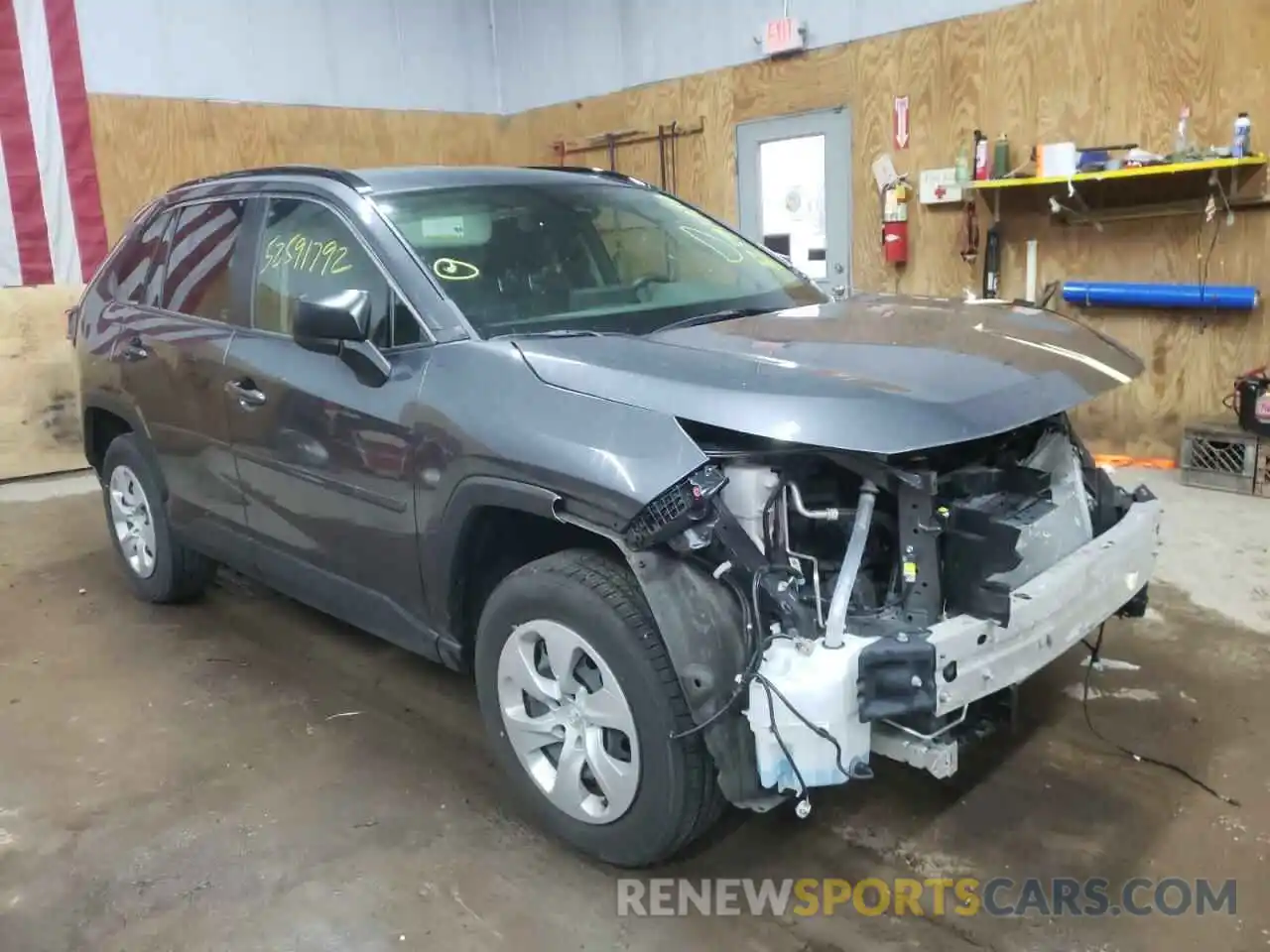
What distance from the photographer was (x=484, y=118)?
9.13 m

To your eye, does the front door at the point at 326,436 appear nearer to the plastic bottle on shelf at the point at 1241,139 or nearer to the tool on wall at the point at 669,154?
the plastic bottle on shelf at the point at 1241,139

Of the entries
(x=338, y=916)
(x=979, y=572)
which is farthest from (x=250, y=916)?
Result: (x=979, y=572)

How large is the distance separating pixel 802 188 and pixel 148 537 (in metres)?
4.88

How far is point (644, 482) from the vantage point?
204 cm

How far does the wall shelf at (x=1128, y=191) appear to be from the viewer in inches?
205

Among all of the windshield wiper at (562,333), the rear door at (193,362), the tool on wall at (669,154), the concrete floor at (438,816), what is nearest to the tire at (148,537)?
the rear door at (193,362)

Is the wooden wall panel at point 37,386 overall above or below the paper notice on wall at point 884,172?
below

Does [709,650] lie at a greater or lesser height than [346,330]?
lesser

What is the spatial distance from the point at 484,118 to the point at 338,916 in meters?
8.02

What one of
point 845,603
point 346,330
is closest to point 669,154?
point 346,330

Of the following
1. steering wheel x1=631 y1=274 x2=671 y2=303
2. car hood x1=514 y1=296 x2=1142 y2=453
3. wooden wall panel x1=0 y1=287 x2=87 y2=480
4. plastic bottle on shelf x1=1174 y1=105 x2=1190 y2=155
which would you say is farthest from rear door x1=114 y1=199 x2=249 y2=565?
plastic bottle on shelf x1=1174 y1=105 x2=1190 y2=155

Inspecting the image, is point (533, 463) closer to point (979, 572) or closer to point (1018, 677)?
point (979, 572)

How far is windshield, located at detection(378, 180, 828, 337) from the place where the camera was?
8.91 ft

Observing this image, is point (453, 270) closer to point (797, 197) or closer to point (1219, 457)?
point (1219, 457)
